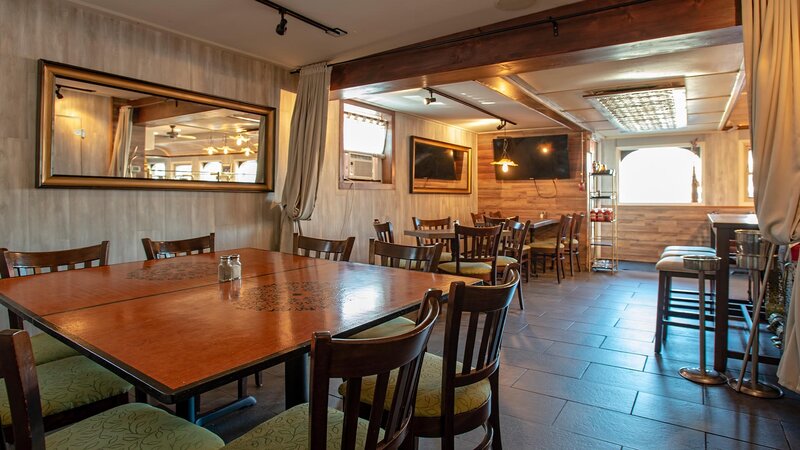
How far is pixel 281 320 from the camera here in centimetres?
143

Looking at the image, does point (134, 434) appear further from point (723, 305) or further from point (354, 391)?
point (723, 305)

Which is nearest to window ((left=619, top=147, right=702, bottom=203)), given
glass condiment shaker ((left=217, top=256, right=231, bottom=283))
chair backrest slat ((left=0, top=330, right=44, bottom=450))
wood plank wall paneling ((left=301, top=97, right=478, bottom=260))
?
wood plank wall paneling ((left=301, top=97, right=478, bottom=260))

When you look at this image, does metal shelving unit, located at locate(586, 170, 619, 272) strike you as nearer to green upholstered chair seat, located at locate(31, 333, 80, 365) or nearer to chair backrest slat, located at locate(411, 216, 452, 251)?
chair backrest slat, located at locate(411, 216, 452, 251)

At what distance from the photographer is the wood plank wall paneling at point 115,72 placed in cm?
277

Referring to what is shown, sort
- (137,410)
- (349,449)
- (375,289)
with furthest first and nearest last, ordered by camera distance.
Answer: (375,289) < (137,410) < (349,449)

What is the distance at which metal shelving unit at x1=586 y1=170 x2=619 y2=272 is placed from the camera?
287 inches

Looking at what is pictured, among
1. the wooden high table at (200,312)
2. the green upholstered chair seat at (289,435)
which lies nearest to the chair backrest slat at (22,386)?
the wooden high table at (200,312)

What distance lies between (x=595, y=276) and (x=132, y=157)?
20.3ft

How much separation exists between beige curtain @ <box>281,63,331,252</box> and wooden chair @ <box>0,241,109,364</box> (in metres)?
1.91

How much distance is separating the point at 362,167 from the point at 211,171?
7.06 feet

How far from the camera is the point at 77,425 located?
1315 millimetres

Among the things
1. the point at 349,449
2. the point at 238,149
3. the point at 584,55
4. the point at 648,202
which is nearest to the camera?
the point at 349,449

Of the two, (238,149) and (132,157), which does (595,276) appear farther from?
(132,157)

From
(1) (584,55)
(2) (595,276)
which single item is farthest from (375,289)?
(2) (595,276)
